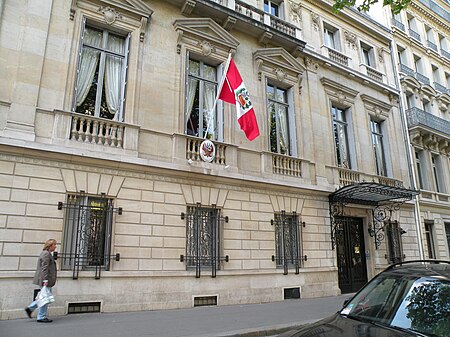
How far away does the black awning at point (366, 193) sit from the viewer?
41.9 ft

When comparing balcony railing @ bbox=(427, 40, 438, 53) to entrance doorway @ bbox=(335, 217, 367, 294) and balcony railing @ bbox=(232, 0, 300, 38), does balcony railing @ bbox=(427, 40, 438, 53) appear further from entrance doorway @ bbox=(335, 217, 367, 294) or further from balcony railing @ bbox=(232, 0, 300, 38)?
entrance doorway @ bbox=(335, 217, 367, 294)

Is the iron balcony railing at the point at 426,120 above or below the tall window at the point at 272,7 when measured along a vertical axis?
below

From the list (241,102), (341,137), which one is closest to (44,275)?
(241,102)

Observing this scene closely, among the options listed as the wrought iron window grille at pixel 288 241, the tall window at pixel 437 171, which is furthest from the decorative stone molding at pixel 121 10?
the tall window at pixel 437 171

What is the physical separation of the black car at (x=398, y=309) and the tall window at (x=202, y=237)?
22.3ft

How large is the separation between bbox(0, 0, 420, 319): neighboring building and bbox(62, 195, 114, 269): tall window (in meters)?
0.03

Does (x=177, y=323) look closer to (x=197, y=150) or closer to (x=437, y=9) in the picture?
(x=197, y=150)

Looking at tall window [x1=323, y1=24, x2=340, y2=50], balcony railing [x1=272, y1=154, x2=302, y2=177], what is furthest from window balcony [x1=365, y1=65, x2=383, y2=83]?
balcony railing [x1=272, y1=154, x2=302, y2=177]

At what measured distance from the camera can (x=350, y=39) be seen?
57.1ft

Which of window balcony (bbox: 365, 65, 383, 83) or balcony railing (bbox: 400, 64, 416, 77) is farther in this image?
balcony railing (bbox: 400, 64, 416, 77)

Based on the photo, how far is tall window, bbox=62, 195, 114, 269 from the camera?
848 centimetres

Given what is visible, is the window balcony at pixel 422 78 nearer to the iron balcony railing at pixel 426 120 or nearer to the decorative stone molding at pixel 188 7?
the iron balcony railing at pixel 426 120

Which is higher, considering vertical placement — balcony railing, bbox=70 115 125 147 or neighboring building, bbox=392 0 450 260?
neighboring building, bbox=392 0 450 260

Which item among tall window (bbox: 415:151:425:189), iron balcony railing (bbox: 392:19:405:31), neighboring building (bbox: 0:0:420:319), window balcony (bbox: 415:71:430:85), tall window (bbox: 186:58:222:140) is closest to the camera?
neighboring building (bbox: 0:0:420:319)
